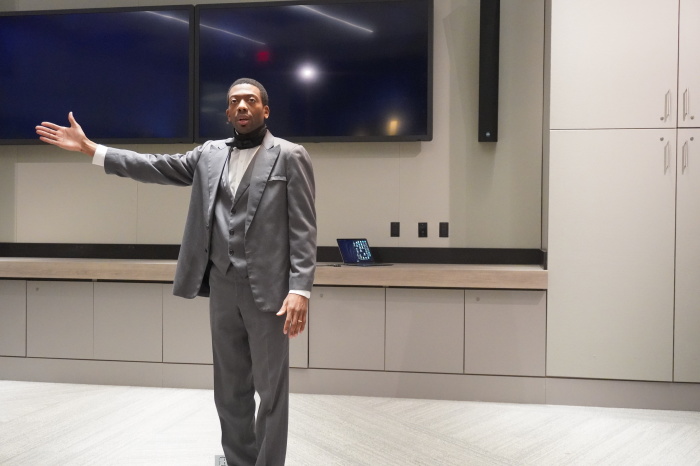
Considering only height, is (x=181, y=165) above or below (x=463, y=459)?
above

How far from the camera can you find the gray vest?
1.96m

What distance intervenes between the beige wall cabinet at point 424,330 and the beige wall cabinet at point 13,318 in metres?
2.34

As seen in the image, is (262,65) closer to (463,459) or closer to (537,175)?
(537,175)

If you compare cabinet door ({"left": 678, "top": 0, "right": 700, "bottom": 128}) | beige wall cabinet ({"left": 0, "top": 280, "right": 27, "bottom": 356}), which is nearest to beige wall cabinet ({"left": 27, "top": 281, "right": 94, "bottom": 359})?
beige wall cabinet ({"left": 0, "top": 280, "right": 27, "bottom": 356})

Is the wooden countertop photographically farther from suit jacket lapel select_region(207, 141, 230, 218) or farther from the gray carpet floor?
suit jacket lapel select_region(207, 141, 230, 218)

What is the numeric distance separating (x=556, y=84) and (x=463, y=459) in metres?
2.13

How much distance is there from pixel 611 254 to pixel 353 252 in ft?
4.95

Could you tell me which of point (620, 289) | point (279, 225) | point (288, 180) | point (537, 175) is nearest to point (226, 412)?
point (279, 225)

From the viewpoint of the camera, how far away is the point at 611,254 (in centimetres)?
341

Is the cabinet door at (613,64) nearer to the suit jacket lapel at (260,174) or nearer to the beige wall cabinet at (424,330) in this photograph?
the beige wall cabinet at (424,330)

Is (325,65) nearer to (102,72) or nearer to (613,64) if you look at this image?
(102,72)

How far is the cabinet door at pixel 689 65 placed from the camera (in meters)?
3.35

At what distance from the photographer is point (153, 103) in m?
4.09

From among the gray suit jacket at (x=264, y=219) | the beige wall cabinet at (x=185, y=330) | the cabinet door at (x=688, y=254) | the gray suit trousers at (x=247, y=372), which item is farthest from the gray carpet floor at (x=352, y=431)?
the gray suit jacket at (x=264, y=219)
